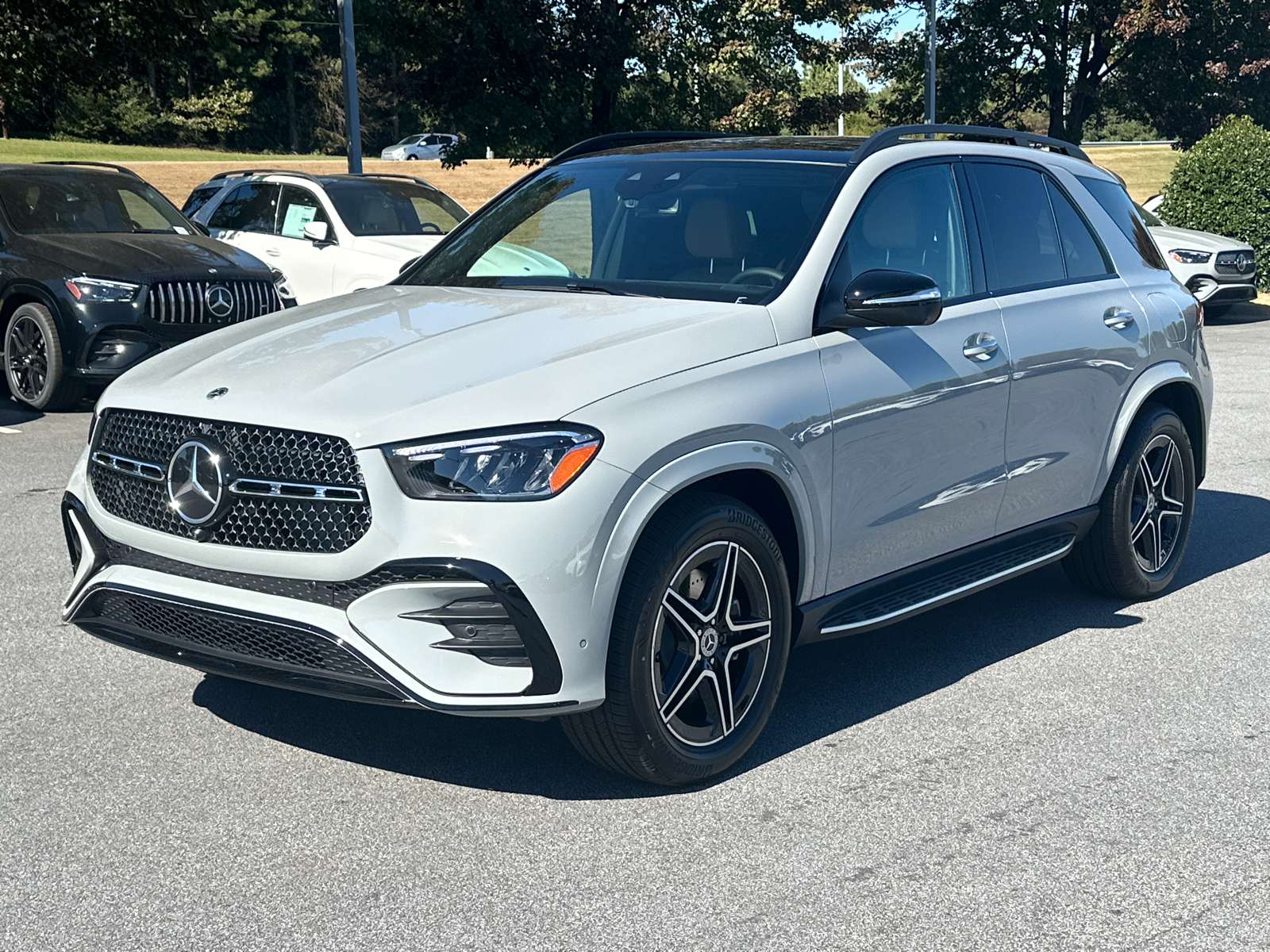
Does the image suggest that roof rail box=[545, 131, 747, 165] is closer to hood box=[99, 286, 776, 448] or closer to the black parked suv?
hood box=[99, 286, 776, 448]

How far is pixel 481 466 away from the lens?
3.71 meters

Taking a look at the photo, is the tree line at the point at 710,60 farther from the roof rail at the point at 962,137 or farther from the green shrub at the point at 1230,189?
the roof rail at the point at 962,137

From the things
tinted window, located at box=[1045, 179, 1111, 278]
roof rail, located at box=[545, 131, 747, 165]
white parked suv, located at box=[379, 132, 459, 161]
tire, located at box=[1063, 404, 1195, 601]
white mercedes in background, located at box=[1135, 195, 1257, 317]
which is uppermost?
white parked suv, located at box=[379, 132, 459, 161]

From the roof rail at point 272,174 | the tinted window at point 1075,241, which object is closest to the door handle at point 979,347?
the tinted window at point 1075,241

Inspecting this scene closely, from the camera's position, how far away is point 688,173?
530cm

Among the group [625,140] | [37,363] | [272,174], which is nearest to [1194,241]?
[272,174]

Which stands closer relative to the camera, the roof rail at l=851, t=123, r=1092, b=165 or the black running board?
the black running board

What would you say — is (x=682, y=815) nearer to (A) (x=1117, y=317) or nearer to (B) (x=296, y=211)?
(A) (x=1117, y=317)

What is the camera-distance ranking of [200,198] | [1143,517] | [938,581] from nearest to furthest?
[938,581]
[1143,517]
[200,198]

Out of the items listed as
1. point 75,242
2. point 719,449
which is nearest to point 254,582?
point 719,449

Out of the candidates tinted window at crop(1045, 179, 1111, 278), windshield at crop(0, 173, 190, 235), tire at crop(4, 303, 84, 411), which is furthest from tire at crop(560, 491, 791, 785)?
windshield at crop(0, 173, 190, 235)

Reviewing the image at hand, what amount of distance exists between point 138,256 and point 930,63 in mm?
24301

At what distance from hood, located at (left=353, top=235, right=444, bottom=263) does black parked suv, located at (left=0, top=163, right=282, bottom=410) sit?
8.26 feet

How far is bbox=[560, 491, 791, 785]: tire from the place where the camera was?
390cm
